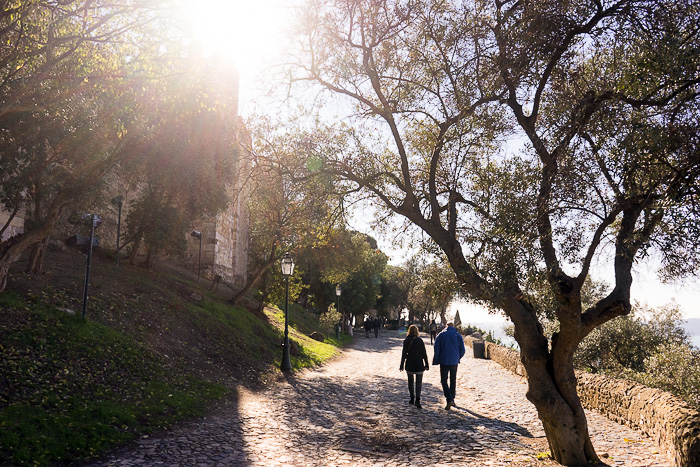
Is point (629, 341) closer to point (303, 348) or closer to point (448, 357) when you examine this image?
point (448, 357)

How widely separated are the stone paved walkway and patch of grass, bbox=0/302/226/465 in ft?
1.85

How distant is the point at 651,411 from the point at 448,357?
155 inches

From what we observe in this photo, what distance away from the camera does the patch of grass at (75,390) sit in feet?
19.5

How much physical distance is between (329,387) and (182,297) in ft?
22.5

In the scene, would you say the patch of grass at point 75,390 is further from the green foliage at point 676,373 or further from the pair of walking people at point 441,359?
the green foliage at point 676,373

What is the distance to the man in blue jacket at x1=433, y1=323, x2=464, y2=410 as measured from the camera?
10672mm

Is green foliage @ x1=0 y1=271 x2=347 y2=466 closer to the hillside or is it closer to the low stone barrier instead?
the hillside

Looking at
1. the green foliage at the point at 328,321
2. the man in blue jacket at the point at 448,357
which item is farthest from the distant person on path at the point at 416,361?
the green foliage at the point at 328,321

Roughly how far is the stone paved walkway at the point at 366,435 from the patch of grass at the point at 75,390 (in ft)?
1.85

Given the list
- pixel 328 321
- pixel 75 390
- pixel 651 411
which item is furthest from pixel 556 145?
pixel 328 321

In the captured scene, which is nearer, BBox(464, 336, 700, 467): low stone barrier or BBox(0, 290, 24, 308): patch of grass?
BBox(464, 336, 700, 467): low stone barrier

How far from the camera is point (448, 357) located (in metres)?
10.7

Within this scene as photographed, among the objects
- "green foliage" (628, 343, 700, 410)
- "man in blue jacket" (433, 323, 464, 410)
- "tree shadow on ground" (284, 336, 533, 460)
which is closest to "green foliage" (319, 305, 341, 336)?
"tree shadow on ground" (284, 336, 533, 460)

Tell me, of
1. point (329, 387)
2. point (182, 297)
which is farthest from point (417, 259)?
point (182, 297)
